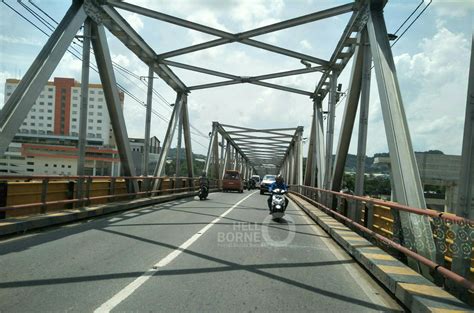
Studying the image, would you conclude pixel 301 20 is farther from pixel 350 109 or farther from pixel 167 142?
pixel 167 142

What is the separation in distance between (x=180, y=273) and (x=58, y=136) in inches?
622

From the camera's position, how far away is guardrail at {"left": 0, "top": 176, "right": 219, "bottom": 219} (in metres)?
10.9

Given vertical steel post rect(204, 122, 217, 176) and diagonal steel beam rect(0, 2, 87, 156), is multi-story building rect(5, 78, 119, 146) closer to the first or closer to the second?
diagonal steel beam rect(0, 2, 87, 156)

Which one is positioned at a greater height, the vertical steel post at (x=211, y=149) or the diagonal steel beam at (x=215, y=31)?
the diagonal steel beam at (x=215, y=31)

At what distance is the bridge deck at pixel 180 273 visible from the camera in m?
5.38

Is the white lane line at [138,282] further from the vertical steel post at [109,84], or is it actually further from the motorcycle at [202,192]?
the motorcycle at [202,192]

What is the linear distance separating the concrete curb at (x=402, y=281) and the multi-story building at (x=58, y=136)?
1119 centimetres

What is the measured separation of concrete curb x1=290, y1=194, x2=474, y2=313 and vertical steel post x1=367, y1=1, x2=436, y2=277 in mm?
405

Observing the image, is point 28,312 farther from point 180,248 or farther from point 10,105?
point 10,105

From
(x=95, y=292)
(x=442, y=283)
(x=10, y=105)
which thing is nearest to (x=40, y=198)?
(x=10, y=105)

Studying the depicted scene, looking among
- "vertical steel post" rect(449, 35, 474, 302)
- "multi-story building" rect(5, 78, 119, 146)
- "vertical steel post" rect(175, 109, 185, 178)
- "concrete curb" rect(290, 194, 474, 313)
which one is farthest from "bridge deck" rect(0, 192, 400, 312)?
"vertical steel post" rect(175, 109, 185, 178)

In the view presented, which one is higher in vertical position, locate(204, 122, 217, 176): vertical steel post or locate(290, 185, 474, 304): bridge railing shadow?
locate(204, 122, 217, 176): vertical steel post

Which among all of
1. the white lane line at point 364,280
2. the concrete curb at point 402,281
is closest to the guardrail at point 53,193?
the white lane line at point 364,280

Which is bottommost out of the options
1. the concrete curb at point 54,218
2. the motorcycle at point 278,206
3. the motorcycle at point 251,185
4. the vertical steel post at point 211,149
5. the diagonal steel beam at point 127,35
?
the motorcycle at point 251,185
